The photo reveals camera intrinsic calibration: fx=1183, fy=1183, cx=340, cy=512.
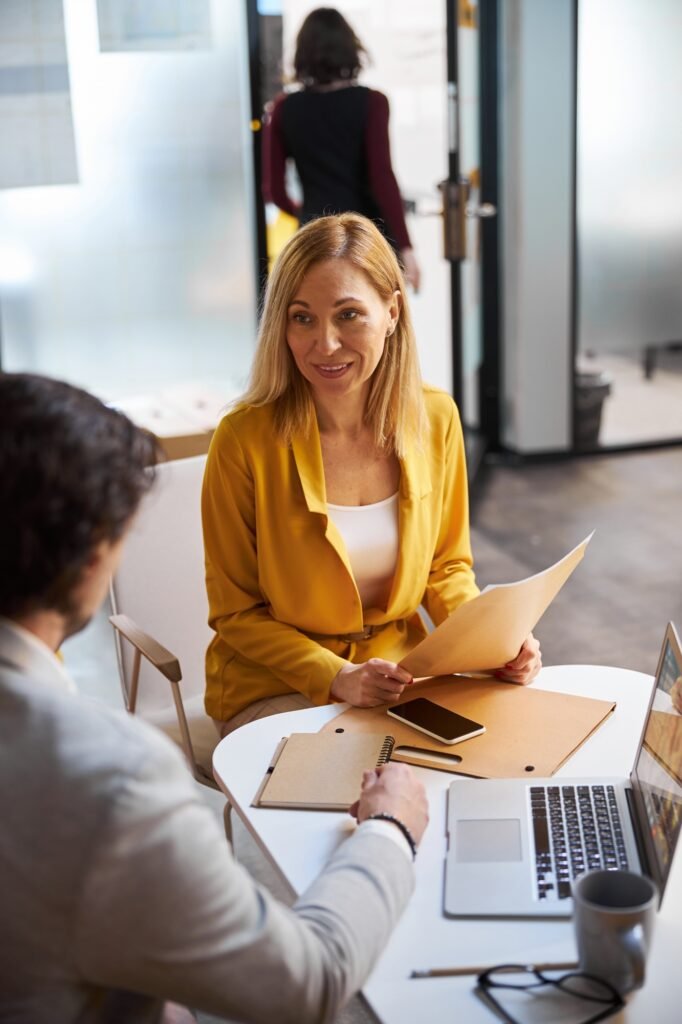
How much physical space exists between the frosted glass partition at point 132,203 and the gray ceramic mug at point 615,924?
3.63m

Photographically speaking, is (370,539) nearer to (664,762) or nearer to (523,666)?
(523,666)

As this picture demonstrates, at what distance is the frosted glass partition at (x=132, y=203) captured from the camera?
408 cm

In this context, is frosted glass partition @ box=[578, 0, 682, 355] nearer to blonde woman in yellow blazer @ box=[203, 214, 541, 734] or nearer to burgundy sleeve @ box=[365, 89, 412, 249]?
burgundy sleeve @ box=[365, 89, 412, 249]

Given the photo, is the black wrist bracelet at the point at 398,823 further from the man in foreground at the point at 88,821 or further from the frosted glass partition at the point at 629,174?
the frosted glass partition at the point at 629,174

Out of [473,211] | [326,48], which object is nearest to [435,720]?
[326,48]

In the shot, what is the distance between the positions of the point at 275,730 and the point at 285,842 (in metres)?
0.29

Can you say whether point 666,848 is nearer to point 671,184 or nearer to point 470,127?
point 470,127

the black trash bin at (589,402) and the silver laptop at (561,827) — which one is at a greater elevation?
the silver laptop at (561,827)

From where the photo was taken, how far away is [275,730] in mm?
1648

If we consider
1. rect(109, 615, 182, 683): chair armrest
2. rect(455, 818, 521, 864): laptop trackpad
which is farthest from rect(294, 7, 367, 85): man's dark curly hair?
rect(455, 818, 521, 864): laptop trackpad

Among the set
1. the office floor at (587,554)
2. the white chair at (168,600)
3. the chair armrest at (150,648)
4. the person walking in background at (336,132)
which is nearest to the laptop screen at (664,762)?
the chair armrest at (150,648)

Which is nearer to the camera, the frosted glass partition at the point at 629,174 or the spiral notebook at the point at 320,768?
the spiral notebook at the point at 320,768

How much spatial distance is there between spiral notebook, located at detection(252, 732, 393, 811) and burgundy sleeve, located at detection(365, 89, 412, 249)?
9.36 feet

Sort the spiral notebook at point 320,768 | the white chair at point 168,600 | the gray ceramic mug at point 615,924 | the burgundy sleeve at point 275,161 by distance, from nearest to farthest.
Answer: the gray ceramic mug at point 615,924, the spiral notebook at point 320,768, the white chair at point 168,600, the burgundy sleeve at point 275,161
